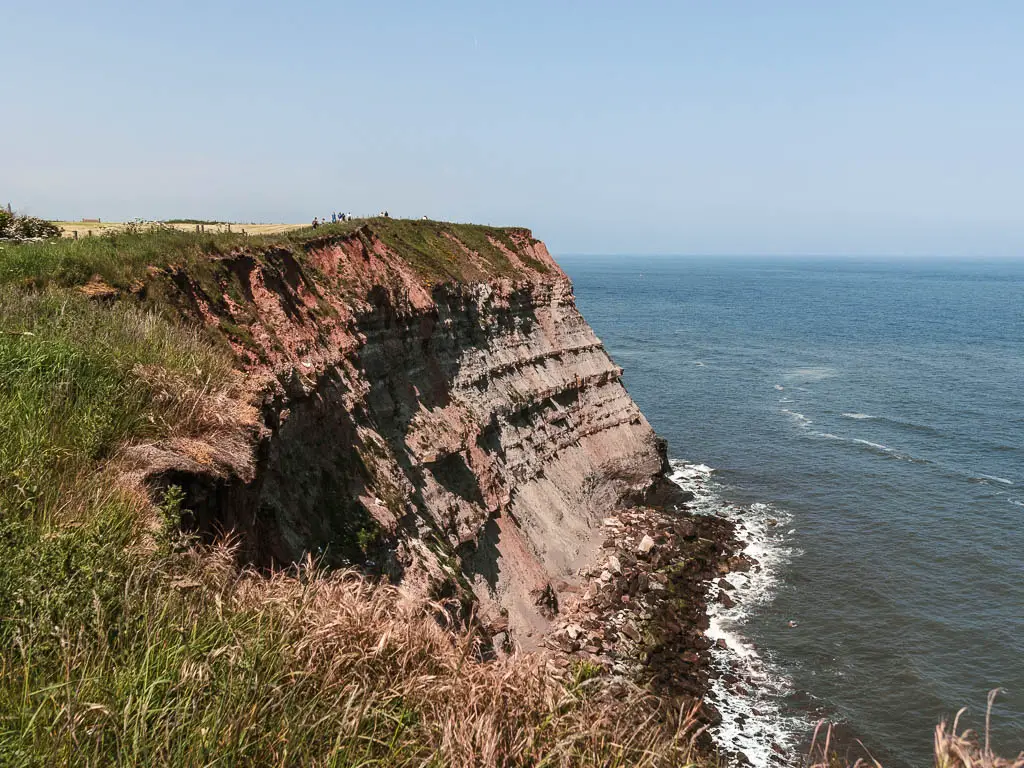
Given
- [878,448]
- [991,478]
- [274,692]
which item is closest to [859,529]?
[991,478]

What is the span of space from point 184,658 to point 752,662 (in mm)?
30003

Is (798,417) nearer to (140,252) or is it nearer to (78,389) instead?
(140,252)

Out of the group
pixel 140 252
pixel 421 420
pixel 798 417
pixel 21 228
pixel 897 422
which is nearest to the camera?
pixel 140 252

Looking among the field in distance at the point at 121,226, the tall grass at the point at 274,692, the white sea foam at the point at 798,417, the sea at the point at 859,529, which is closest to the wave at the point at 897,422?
the sea at the point at 859,529

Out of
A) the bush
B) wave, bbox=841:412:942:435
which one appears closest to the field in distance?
the bush

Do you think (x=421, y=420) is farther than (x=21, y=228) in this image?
Yes

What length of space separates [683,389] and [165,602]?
75.1 m

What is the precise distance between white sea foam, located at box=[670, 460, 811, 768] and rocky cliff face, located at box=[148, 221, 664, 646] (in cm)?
745

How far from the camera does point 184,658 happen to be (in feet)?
21.0

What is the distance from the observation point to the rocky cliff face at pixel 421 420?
20172mm

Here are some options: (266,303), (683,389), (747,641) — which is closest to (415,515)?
(266,303)

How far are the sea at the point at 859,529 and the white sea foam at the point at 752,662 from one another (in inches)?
3.4

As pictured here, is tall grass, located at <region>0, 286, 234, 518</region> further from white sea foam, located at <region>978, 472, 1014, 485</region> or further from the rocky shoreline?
white sea foam, located at <region>978, 472, 1014, 485</region>

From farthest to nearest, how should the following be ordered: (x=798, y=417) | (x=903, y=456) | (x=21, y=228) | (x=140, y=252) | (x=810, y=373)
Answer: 1. (x=810, y=373)
2. (x=798, y=417)
3. (x=903, y=456)
4. (x=21, y=228)
5. (x=140, y=252)
